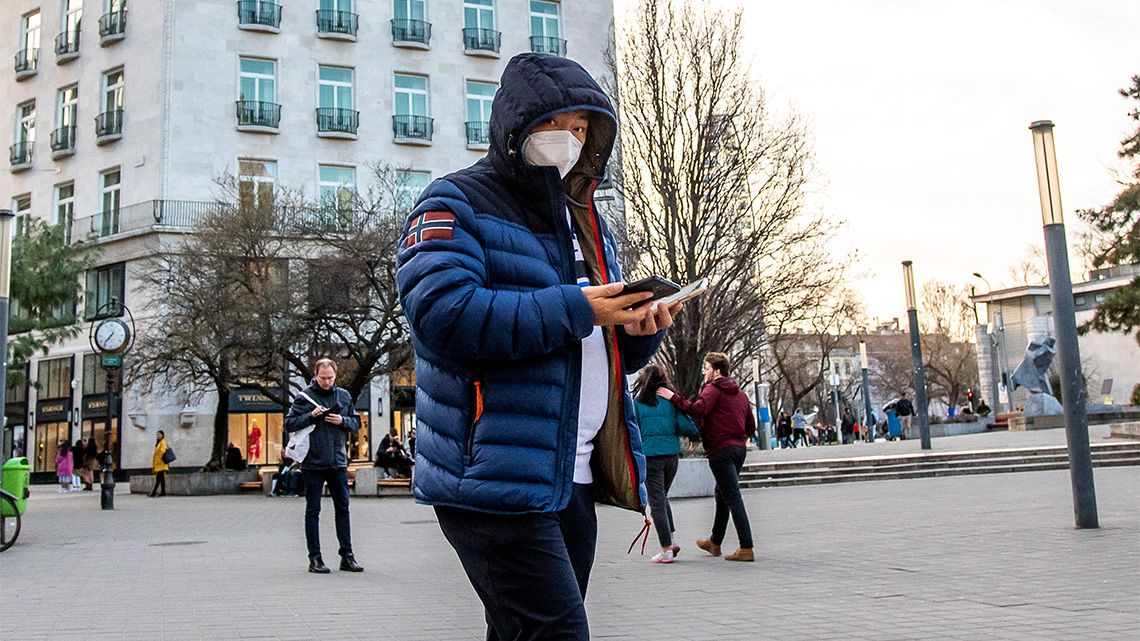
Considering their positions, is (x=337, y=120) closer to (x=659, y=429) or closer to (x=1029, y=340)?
(x=659, y=429)

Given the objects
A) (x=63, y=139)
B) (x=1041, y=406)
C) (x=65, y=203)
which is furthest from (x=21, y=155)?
(x=1041, y=406)

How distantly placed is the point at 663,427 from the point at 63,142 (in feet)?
140

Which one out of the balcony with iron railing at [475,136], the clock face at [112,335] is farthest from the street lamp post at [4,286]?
the balcony with iron railing at [475,136]

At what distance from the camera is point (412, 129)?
1829 inches

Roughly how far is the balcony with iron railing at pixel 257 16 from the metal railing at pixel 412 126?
19.4ft

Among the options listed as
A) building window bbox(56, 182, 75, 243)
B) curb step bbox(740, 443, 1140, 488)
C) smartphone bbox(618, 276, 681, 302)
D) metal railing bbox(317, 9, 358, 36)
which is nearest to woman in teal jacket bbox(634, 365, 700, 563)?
smartphone bbox(618, 276, 681, 302)

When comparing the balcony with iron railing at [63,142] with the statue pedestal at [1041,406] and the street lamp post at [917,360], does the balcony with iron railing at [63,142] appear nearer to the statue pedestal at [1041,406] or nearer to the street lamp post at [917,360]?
the street lamp post at [917,360]

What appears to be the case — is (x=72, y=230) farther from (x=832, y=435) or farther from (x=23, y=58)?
(x=832, y=435)

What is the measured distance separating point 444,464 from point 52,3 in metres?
53.1

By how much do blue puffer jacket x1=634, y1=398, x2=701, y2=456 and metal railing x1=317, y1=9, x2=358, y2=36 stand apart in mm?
38335

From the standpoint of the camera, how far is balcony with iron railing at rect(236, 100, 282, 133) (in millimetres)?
43906

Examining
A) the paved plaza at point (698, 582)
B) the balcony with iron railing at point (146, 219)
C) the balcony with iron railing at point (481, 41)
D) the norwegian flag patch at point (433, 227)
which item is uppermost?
the balcony with iron railing at point (481, 41)

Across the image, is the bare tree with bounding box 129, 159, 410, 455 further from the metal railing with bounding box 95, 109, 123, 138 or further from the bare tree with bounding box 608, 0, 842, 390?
the metal railing with bounding box 95, 109, 123, 138

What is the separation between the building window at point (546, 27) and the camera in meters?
49.3
